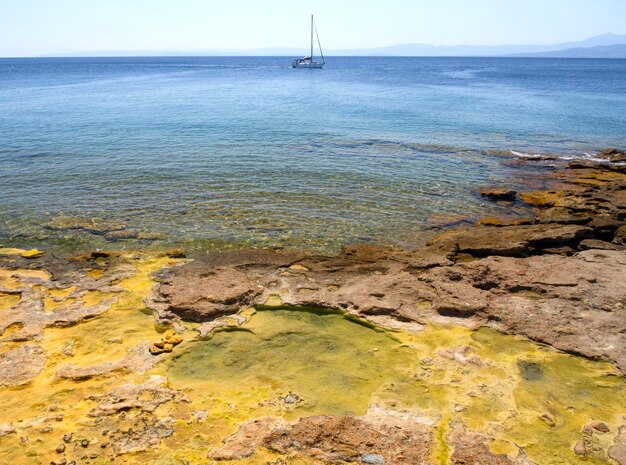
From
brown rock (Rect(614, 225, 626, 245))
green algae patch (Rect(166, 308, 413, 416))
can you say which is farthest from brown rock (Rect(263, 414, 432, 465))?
brown rock (Rect(614, 225, 626, 245))

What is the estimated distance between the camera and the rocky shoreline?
261 inches

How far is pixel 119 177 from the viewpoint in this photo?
2145cm

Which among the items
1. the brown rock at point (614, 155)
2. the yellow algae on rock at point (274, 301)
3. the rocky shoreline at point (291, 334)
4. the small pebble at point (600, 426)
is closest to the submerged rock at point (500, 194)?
the rocky shoreline at point (291, 334)

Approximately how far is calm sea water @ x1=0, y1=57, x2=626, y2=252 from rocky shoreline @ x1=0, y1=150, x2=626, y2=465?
2.47 m

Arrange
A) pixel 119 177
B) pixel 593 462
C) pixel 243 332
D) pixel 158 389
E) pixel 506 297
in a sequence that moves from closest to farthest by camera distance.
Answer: pixel 593 462 → pixel 158 389 → pixel 243 332 → pixel 506 297 → pixel 119 177

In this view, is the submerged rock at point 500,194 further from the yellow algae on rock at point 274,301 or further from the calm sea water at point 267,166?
the yellow algae on rock at point 274,301

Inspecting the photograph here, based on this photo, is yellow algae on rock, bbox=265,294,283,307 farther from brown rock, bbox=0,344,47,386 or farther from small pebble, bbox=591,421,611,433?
small pebble, bbox=591,421,611,433

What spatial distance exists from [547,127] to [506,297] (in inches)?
1190

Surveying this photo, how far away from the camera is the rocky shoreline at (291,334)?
6.63m

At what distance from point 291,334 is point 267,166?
15.2 m

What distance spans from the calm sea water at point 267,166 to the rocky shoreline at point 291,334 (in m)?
2.47

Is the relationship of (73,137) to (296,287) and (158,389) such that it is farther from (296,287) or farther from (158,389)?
(158,389)

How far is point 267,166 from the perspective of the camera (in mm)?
23438

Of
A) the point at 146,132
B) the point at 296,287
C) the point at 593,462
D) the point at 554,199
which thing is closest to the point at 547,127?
the point at 554,199
